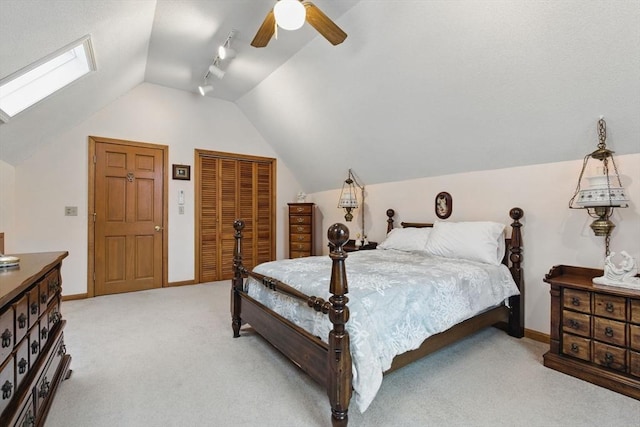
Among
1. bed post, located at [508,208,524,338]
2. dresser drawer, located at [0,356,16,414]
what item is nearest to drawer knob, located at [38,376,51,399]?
dresser drawer, located at [0,356,16,414]

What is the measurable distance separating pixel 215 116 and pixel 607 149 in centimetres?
470

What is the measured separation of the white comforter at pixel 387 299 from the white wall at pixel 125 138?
2.48 meters

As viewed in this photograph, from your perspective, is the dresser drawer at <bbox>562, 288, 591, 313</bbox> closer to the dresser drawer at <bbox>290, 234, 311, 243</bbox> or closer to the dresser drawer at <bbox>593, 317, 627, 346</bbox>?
the dresser drawer at <bbox>593, 317, 627, 346</bbox>

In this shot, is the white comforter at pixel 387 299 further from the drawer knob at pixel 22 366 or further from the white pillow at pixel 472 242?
the drawer knob at pixel 22 366

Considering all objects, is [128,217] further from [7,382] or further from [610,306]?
[610,306]

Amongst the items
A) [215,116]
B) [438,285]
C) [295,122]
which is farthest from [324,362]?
[215,116]

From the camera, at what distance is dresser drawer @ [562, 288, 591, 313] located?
82.1 inches

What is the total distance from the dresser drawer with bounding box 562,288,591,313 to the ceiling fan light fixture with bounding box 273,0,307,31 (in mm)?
2605

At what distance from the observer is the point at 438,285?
2.13m

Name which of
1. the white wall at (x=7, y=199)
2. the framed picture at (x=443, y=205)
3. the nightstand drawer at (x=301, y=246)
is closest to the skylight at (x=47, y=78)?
the white wall at (x=7, y=199)

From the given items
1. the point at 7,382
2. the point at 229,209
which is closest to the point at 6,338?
the point at 7,382

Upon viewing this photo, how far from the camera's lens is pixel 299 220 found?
16.6ft

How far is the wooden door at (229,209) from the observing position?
4789mm

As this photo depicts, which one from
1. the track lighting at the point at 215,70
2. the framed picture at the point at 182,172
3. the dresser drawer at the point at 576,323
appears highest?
the track lighting at the point at 215,70
